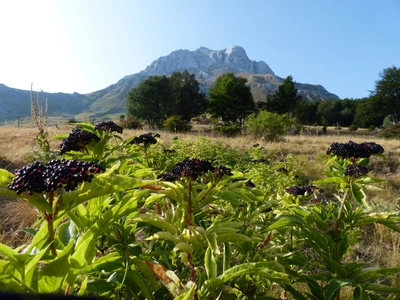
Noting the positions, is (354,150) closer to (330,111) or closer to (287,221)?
(287,221)

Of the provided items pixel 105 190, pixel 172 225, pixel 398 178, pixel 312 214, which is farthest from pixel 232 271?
pixel 398 178

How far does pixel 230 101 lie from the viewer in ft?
120

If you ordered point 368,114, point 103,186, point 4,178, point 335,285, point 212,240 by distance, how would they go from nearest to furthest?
point 103,186
point 4,178
point 212,240
point 335,285
point 368,114

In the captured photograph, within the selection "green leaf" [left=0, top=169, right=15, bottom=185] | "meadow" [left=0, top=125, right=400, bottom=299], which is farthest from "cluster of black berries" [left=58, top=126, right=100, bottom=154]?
"green leaf" [left=0, top=169, right=15, bottom=185]

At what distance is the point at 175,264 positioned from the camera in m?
1.91

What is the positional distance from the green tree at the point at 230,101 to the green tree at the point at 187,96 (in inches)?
138

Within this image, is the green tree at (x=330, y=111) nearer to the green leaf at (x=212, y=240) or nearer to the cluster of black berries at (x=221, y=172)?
the cluster of black berries at (x=221, y=172)

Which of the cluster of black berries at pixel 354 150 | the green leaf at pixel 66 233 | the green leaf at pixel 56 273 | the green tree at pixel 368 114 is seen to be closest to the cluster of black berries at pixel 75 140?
the green leaf at pixel 66 233

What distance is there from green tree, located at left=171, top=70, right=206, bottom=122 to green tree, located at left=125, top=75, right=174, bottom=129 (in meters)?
1.94

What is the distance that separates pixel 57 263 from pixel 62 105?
6376 inches

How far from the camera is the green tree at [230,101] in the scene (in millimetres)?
36812

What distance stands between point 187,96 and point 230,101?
7906 millimetres

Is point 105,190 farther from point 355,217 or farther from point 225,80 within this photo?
point 225,80

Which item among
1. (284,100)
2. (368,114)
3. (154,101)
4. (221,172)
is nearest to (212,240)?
(221,172)
